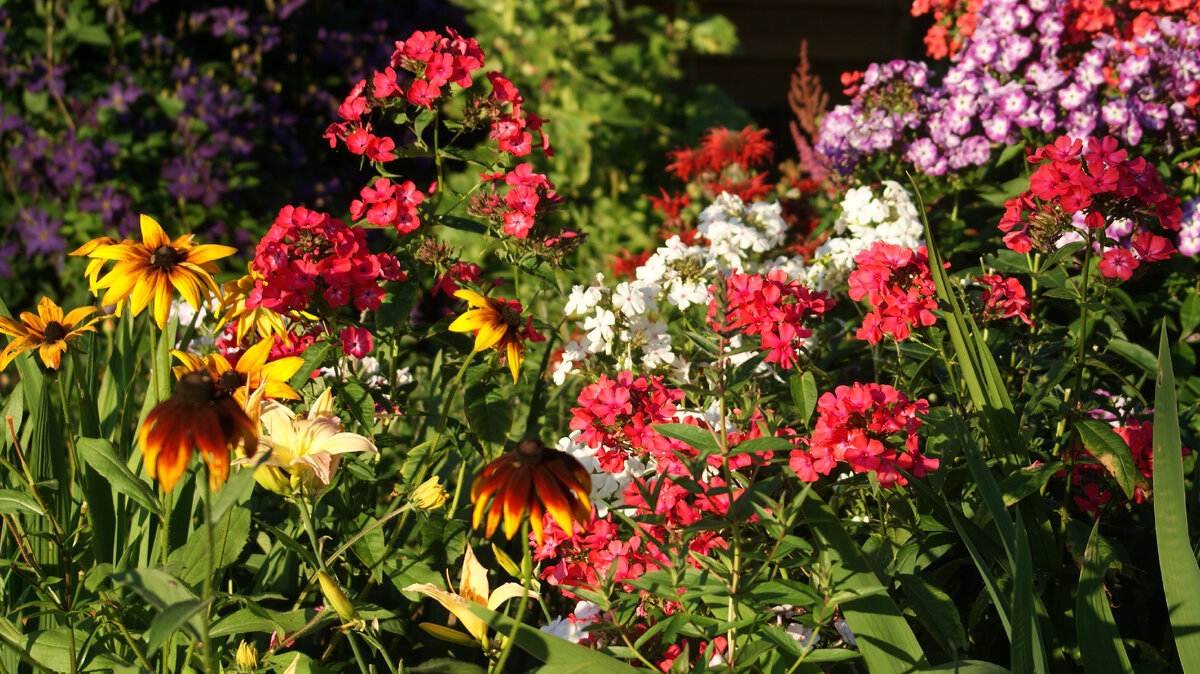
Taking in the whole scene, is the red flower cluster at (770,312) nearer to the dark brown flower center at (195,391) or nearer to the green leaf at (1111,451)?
the green leaf at (1111,451)

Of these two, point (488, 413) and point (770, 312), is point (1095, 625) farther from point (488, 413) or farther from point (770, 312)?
point (488, 413)

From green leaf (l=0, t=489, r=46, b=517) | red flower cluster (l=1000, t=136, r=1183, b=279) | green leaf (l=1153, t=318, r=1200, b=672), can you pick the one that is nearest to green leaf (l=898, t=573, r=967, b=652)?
green leaf (l=1153, t=318, r=1200, b=672)

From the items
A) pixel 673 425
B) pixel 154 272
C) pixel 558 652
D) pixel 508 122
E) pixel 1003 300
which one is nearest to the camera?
pixel 558 652

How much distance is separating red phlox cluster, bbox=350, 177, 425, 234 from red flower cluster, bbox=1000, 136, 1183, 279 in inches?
40.5

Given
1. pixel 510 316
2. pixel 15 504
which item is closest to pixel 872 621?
pixel 510 316

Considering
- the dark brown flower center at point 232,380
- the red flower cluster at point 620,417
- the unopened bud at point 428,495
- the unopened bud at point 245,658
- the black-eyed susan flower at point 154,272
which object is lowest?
the unopened bud at point 245,658

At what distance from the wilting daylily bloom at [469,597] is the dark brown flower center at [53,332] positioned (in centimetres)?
70

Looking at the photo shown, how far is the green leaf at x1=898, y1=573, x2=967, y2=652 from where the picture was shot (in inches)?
55.1

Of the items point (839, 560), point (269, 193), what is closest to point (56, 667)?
point (839, 560)

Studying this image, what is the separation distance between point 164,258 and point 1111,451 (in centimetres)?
149

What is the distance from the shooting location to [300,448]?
55.8 inches

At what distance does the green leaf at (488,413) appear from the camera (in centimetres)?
174

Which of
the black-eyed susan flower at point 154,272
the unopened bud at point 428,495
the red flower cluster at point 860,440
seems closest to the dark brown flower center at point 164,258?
the black-eyed susan flower at point 154,272

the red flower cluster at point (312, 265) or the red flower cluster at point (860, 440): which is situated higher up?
the red flower cluster at point (312, 265)
